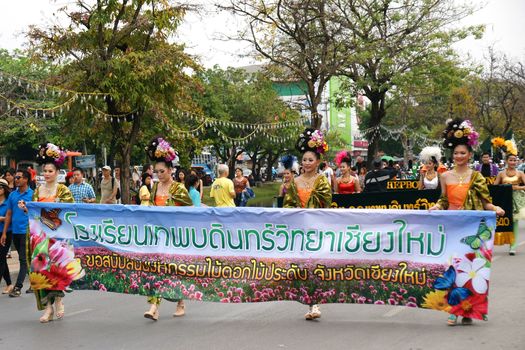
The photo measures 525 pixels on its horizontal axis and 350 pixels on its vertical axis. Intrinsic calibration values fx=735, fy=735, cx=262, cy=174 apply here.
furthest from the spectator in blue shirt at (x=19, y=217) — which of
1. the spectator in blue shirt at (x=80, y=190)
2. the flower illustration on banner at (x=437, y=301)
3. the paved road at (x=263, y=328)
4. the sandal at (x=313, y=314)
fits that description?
the flower illustration on banner at (x=437, y=301)

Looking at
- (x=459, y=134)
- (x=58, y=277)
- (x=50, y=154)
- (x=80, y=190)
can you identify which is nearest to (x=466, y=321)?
(x=459, y=134)

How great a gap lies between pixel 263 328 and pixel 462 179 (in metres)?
2.71

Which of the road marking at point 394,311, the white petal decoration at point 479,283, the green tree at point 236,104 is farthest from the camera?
the green tree at point 236,104

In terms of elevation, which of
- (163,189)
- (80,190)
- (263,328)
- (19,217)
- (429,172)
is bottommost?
(263,328)

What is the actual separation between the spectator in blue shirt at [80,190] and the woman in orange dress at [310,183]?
15.5ft

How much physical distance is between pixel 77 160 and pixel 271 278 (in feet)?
136

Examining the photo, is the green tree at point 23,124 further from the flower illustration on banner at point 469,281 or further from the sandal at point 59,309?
the flower illustration on banner at point 469,281

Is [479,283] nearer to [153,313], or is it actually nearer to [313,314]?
[313,314]

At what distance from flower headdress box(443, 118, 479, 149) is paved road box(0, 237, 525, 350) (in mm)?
1836

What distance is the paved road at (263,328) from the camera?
669 centimetres

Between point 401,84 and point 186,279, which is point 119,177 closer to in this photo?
point 186,279

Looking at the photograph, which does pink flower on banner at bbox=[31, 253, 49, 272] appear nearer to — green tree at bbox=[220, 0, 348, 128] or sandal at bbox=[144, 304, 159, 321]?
sandal at bbox=[144, 304, 159, 321]

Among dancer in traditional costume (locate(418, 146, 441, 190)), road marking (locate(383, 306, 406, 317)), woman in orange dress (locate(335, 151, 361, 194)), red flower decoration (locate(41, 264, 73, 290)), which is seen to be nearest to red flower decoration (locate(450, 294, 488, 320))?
road marking (locate(383, 306, 406, 317))

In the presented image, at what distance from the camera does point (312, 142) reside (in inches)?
325
